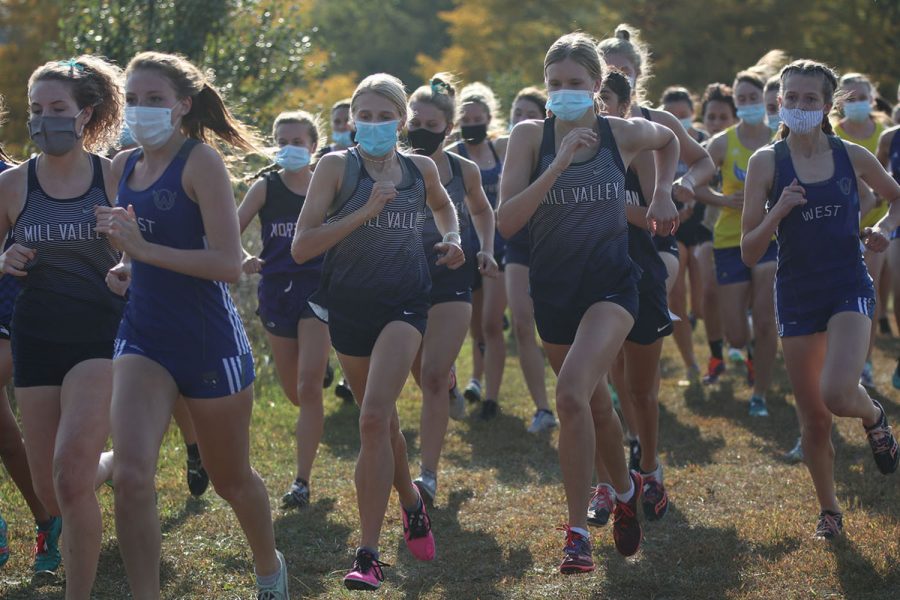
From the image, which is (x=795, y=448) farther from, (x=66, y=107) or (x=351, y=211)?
(x=66, y=107)

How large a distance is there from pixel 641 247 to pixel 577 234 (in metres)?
0.90

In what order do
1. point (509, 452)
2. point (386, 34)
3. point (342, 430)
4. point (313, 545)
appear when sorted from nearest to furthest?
point (313, 545)
point (509, 452)
point (342, 430)
point (386, 34)

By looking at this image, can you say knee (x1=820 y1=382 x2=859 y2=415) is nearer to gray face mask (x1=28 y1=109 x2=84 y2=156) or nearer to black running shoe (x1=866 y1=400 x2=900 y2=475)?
black running shoe (x1=866 y1=400 x2=900 y2=475)

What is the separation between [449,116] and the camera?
7164mm

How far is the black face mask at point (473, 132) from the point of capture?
927cm

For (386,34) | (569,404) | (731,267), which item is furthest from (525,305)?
(386,34)

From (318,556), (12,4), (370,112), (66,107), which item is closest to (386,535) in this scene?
(318,556)

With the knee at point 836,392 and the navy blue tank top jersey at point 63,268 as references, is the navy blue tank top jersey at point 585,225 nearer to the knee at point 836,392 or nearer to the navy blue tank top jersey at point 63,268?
the knee at point 836,392

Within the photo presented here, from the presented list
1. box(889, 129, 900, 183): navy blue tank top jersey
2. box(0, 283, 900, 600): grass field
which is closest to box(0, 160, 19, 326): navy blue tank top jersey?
box(0, 283, 900, 600): grass field

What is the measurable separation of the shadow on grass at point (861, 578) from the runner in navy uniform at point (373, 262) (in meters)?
1.92

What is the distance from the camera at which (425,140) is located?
23.0ft

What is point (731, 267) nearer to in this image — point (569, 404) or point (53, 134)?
point (569, 404)

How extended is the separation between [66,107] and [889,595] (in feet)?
13.4

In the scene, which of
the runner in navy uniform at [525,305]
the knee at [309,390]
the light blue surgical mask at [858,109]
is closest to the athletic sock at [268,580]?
the knee at [309,390]
